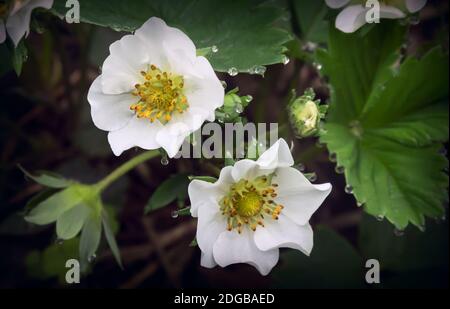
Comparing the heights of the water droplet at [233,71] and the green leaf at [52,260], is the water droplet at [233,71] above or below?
above

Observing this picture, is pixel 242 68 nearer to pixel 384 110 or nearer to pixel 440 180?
pixel 384 110

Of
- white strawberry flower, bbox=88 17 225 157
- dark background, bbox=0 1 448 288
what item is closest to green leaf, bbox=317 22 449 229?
dark background, bbox=0 1 448 288

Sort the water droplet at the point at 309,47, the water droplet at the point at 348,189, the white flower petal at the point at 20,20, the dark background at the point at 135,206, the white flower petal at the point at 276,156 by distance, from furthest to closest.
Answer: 1. the dark background at the point at 135,206
2. the water droplet at the point at 309,47
3. the water droplet at the point at 348,189
4. the white flower petal at the point at 20,20
5. the white flower petal at the point at 276,156

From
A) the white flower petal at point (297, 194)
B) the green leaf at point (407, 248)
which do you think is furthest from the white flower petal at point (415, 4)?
the green leaf at point (407, 248)

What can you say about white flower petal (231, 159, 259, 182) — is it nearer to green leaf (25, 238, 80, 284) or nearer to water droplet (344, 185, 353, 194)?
water droplet (344, 185, 353, 194)

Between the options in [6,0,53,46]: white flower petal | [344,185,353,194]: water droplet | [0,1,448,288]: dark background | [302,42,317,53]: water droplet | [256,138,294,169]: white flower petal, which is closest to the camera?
[256,138,294,169]: white flower petal

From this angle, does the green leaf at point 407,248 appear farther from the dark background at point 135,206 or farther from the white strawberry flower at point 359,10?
the white strawberry flower at point 359,10
